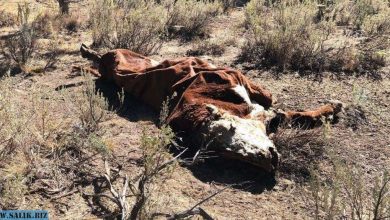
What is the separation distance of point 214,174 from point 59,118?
1780 mm

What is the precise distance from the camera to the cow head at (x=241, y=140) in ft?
12.3

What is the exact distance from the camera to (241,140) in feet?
12.5

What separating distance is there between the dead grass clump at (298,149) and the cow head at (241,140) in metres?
0.23

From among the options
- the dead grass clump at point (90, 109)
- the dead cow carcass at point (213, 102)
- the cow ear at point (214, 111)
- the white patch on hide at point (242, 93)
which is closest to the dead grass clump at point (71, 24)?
the dead cow carcass at point (213, 102)

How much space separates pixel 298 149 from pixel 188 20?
424 centimetres

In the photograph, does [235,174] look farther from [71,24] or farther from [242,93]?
[71,24]

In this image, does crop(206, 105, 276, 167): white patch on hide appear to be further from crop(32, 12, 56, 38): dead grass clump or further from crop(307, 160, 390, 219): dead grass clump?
crop(32, 12, 56, 38): dead grass clump

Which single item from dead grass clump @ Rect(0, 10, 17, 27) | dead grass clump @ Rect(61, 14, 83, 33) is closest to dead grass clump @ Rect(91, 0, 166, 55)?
dead grass clump @ Rect(61, 14, 83, 33)

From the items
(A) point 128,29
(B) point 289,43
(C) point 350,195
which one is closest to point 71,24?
(A) point 128,29

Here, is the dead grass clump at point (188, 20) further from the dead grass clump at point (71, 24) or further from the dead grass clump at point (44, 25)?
the dead grass clump at point (44, 25)

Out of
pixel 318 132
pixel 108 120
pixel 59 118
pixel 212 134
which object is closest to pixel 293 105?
pixel 318 132

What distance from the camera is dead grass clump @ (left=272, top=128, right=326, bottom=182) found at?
4031 millimetres

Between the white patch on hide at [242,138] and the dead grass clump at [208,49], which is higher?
the white patch on hide at [242,138]

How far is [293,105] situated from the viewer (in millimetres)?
5207
